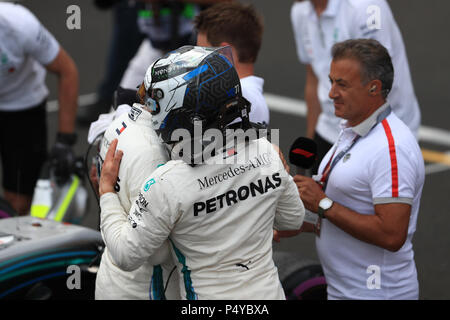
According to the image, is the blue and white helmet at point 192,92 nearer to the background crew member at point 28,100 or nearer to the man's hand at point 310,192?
the man's hand at point 310,192

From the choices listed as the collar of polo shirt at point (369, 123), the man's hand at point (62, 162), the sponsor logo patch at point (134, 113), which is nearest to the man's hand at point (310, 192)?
the collar of polo shirt at point (369, 123)

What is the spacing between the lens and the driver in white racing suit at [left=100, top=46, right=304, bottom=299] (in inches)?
97.6

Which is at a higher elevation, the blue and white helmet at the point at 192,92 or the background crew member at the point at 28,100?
the blue and white helmet at the point at 192,92

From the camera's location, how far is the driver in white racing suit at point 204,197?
2.48 metres

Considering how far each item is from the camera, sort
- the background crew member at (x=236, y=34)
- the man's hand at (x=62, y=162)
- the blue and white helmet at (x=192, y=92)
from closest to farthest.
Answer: the blue and white helmet at (x=192, y=92) → the background crew member at (x=236, y=34) → the man's hand at (x=62, y=162)

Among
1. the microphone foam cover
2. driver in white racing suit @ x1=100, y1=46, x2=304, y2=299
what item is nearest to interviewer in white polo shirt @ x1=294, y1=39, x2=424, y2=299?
the microphone foam cover

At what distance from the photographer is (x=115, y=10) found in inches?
355

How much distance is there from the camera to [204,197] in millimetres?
2510

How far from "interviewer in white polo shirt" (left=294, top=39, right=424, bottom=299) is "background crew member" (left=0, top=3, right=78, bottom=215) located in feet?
6.64

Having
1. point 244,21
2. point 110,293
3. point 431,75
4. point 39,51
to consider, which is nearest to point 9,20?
point 39,51

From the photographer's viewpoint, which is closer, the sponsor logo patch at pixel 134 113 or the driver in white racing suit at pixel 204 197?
the driver in white racing suit at pixel 204 197

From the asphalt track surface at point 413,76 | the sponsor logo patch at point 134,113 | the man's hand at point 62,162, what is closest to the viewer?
the sponsor logo patch at point 134,113

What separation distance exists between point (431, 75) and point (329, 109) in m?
4.98

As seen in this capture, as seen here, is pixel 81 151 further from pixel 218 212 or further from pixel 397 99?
pixel 218 212
